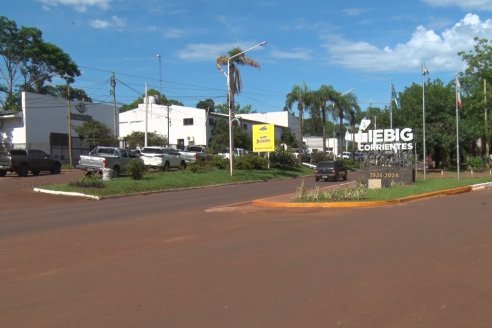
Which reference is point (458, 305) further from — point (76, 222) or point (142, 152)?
point (142, 152)

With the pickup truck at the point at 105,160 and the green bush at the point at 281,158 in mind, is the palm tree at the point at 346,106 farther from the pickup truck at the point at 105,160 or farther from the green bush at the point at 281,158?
the pickup truck at the point at 105,160

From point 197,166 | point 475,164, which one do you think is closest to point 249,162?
point 197,166

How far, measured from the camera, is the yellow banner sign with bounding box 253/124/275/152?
51.5 metres

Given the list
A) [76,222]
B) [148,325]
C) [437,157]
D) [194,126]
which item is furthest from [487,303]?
[194,126]

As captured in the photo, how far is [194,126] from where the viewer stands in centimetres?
7656

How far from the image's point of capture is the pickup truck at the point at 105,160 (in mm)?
33406

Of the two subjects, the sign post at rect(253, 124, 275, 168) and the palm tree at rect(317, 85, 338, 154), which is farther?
the palm tree at rect(317, 85, 338, 154)

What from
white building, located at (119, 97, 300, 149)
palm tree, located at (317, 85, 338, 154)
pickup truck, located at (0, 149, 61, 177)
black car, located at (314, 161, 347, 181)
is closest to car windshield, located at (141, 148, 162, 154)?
pickup truck, located at (0, 149, 61, 177)

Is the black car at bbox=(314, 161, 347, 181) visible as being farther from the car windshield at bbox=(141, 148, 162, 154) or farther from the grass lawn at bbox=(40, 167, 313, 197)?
the car windshield at bbox=(141, 148, 162, 154)

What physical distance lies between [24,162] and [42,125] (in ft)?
66.4

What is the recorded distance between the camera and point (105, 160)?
1315 inches

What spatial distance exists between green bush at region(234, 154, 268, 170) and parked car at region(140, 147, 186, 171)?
515 centimetres

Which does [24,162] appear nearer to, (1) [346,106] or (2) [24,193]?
(2) [24,193]

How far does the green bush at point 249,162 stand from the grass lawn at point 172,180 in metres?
0.64
